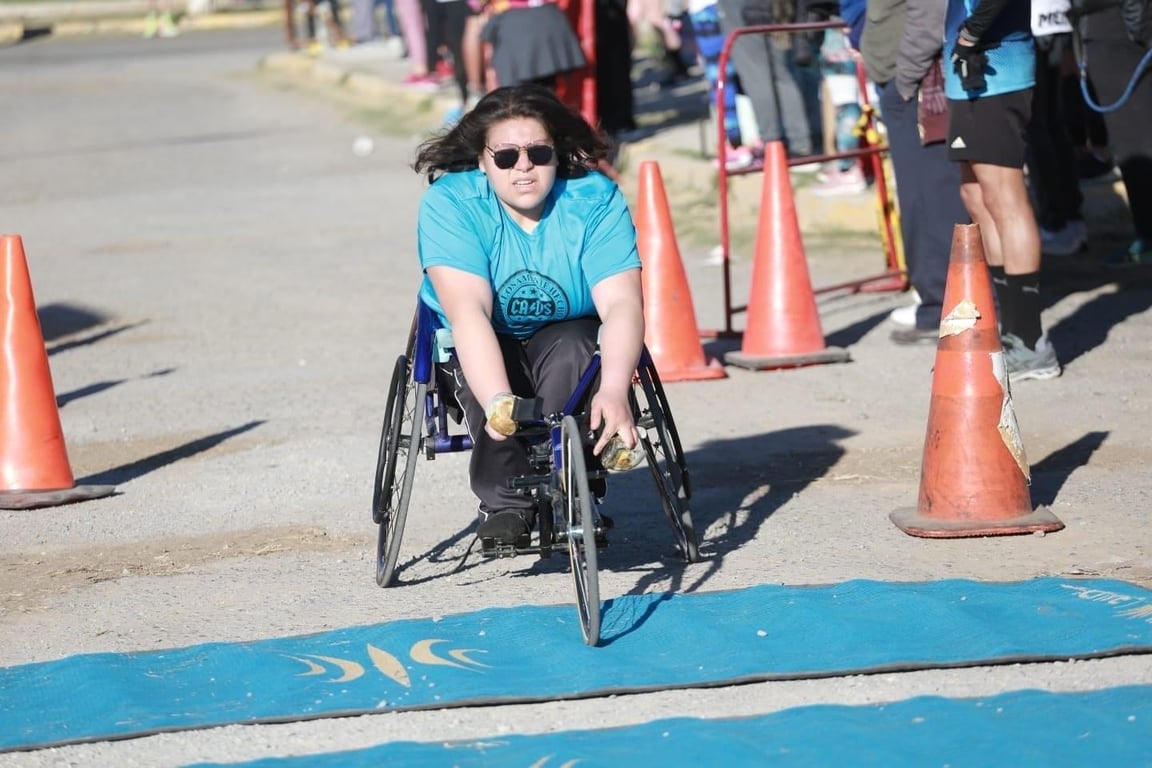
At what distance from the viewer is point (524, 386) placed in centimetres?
533

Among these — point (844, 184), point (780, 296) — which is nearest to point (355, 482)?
point (780, 296)

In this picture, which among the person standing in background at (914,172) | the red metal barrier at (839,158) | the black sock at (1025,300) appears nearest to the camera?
the black sock at (1025,300)

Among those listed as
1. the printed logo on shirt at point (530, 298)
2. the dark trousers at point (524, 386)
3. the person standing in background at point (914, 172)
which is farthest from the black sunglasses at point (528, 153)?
the person standing in background at point (914, 172)

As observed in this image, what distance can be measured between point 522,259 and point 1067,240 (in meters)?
6.08

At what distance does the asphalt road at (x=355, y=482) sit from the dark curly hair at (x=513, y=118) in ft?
4.04

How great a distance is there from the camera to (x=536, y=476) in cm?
504

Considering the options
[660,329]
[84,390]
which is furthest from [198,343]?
[660,329]

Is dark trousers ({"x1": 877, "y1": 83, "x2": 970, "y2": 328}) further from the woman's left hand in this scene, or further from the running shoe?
the woman's left hand

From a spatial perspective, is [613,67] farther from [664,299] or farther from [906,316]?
[664,299]

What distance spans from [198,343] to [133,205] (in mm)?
6693

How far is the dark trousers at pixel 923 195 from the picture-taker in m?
8.47

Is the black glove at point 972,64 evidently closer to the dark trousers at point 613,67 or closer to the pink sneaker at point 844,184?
the pink sneaker at point 844,184

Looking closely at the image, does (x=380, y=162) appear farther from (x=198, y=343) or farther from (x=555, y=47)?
(x=198, y=343)

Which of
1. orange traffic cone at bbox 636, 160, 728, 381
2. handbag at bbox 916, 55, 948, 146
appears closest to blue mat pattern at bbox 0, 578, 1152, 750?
orange traffic cone at bbox 636, 160, 728, 381
